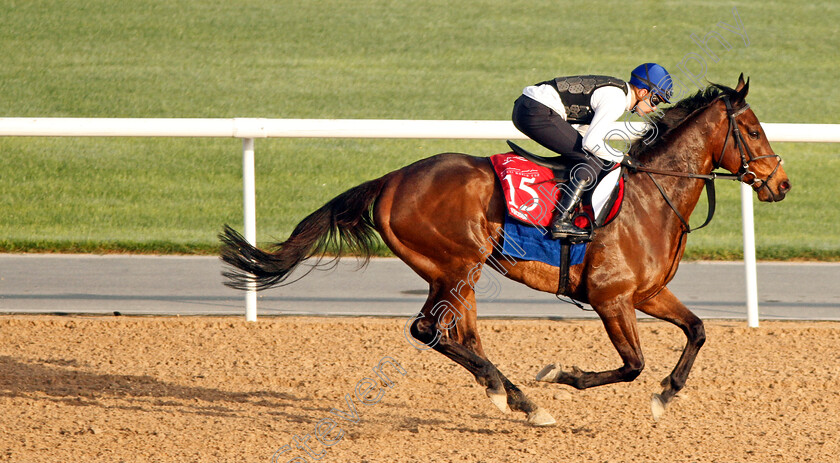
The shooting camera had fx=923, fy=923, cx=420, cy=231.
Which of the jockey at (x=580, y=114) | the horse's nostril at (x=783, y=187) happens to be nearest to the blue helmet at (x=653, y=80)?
the jockey at (x=580, y=114)

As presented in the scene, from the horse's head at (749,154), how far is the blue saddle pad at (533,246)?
2.91 ft

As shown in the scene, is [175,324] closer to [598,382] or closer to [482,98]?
[598,382]

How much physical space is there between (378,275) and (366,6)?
11.2m

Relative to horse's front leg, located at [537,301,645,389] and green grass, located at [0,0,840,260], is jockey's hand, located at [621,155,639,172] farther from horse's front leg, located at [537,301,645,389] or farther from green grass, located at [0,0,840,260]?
green grass, located at [0,0,840,260]

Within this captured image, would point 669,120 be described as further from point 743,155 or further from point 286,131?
point 286,131

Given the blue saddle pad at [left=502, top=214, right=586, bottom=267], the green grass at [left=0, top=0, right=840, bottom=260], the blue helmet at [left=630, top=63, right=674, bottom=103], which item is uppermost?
the green grass at [left=0, top=0, right=840, bottom=260]

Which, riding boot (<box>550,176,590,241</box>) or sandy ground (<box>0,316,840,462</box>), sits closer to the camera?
sandy ground (<box>0,316,840,462</box>)

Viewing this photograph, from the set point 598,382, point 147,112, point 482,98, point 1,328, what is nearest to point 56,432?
point 1,328

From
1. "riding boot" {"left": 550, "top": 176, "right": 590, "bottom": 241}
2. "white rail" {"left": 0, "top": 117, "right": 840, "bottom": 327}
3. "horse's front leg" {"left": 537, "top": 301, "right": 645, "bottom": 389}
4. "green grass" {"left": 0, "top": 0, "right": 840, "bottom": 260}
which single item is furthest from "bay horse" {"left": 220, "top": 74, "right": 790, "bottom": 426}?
"green grass" {"left": 0, "top": 0, "right": 840, "bottom": 260}

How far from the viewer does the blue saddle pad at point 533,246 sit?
445 cm

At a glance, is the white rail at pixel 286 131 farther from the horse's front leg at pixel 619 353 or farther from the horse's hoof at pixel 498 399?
the horse's hoof at pixel 498 399

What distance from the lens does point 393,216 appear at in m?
4.61

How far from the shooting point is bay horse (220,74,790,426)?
14.6 feet

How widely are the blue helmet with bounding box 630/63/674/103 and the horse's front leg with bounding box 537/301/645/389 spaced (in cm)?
109
